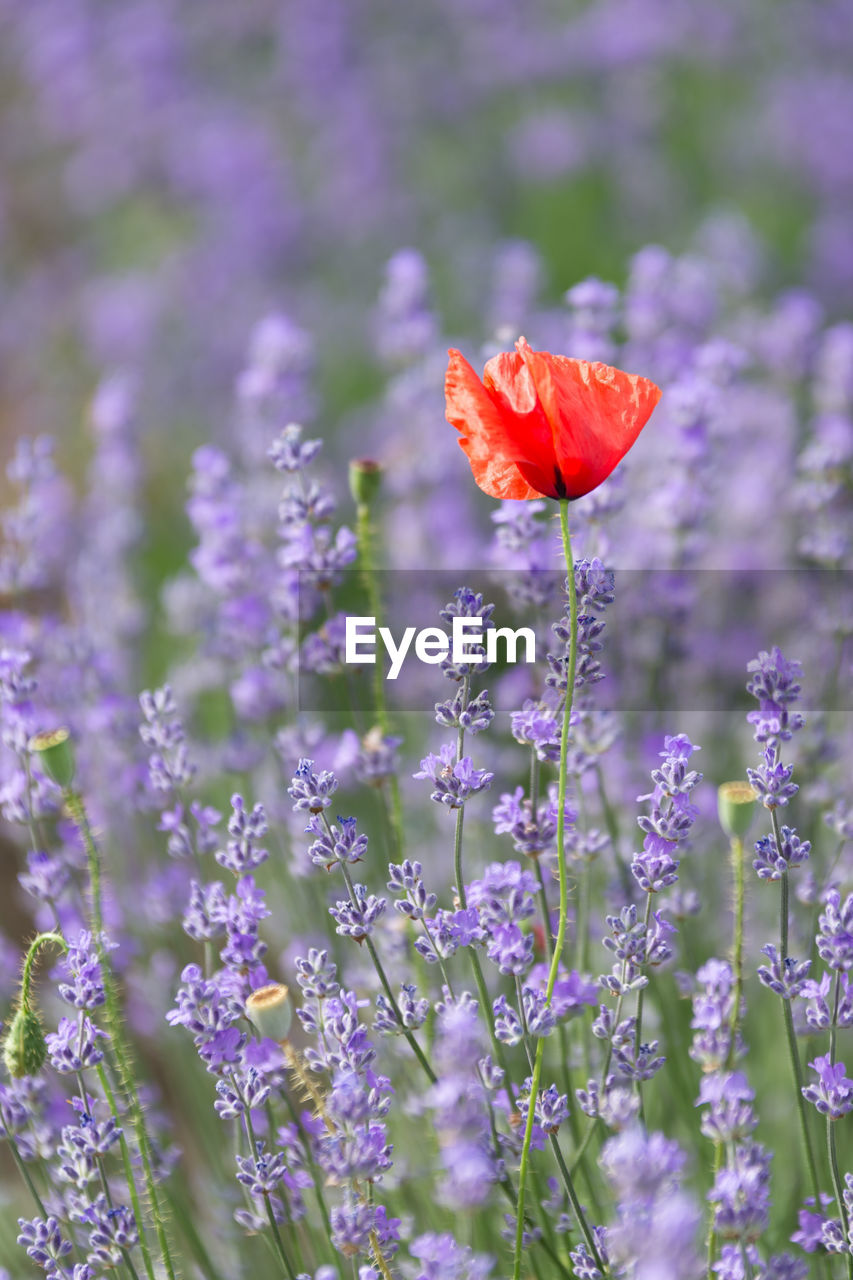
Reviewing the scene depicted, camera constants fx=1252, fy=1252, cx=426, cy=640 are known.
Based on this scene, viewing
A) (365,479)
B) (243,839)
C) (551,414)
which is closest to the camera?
(551,414)

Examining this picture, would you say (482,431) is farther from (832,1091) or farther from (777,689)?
(832,1091)

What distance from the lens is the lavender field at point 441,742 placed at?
1333 millimetres

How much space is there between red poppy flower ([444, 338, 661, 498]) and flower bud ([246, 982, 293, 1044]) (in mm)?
590

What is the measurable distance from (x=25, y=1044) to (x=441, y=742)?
158cm

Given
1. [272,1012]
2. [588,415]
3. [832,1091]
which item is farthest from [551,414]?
[832,1091]

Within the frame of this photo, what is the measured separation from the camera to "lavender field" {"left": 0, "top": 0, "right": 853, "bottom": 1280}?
52.5 inches

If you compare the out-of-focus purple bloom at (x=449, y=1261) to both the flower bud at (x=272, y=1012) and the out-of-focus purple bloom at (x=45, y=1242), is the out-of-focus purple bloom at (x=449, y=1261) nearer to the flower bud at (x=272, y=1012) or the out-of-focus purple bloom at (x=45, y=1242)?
the flower bud at (x=272, y=1012)

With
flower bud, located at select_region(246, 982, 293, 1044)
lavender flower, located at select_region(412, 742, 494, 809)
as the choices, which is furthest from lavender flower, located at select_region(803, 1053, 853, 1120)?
flower bud, located at select_region(246, 982, 293, 1044)

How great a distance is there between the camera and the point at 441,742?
9.46 ft

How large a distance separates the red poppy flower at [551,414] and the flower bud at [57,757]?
0.59m

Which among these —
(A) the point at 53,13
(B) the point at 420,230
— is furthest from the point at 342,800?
(A) the point at 53,13

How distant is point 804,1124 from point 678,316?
209cm

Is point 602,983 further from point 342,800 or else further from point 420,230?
point 420,230

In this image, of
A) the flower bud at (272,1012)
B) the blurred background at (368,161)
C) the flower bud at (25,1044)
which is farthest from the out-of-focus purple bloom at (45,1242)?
the blurred background at (368,161)
